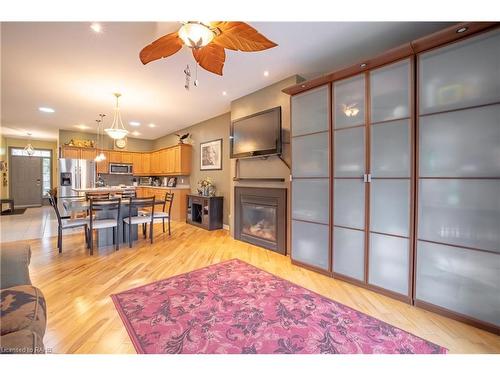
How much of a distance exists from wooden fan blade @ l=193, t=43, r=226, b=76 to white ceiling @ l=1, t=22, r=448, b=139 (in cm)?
55

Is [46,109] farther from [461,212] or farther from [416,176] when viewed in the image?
A: [461,212]

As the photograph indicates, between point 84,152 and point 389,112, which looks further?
point 84,152

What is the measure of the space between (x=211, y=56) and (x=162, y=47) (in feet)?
1.37

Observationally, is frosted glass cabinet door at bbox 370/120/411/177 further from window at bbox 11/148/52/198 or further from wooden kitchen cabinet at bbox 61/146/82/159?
window at bbox 11/148/52/198

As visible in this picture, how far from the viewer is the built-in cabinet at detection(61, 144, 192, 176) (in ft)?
20.9

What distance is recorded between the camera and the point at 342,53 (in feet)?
8.73

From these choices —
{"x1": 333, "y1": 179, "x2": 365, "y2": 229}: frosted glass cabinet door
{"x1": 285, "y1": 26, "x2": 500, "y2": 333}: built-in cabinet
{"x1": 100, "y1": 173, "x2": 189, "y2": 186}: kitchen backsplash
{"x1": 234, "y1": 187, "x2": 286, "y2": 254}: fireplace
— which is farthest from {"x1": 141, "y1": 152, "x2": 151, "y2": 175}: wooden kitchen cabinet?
{"x1": 333, "y1": 179, "x2": 365, "y2": 229}: frosted glass cabinet door

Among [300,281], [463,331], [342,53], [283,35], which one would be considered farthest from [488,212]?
[283,35]

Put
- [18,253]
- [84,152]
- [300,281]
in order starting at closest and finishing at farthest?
[18,253] → [300,281] → [84,152]

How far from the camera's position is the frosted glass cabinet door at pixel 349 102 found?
2.38m

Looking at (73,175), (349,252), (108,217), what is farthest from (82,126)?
(349,252)

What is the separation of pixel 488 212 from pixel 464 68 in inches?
46.9

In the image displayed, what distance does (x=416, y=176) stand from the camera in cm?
203

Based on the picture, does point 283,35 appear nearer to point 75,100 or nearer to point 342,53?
point 342,53
